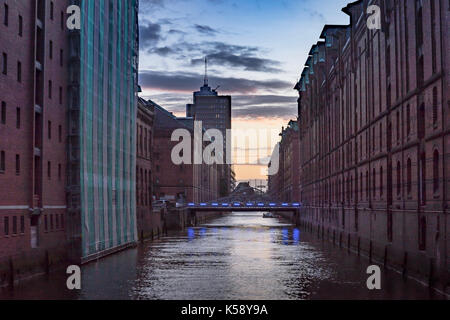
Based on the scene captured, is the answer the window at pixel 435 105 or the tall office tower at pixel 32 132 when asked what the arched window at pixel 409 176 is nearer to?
the window at pixel 435 105

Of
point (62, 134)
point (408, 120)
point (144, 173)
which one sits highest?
point (408, 120)

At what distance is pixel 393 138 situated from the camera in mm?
50281

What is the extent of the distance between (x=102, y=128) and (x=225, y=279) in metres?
20.9

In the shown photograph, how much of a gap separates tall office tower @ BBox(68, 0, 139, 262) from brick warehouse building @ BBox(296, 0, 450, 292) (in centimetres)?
2148

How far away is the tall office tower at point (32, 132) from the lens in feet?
123

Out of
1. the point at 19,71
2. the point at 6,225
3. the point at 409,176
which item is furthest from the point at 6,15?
the point at 409,176

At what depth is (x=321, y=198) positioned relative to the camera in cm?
9688

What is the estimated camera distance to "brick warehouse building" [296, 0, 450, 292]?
3712cm

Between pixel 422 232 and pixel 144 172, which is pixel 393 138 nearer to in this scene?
pixel 422 232

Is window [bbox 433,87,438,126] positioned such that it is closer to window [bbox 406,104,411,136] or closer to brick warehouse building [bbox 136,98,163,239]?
window [bbox 406,104,411,136]

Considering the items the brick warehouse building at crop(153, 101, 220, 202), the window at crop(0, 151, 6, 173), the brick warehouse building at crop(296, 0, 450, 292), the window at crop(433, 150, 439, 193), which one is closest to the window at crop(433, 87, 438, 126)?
the brick warehouse building at crop(296, 0, 450, 292)

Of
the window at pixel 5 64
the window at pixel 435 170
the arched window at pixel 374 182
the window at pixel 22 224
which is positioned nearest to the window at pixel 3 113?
the window at pixel 5 64

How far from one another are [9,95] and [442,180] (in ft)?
77.7
